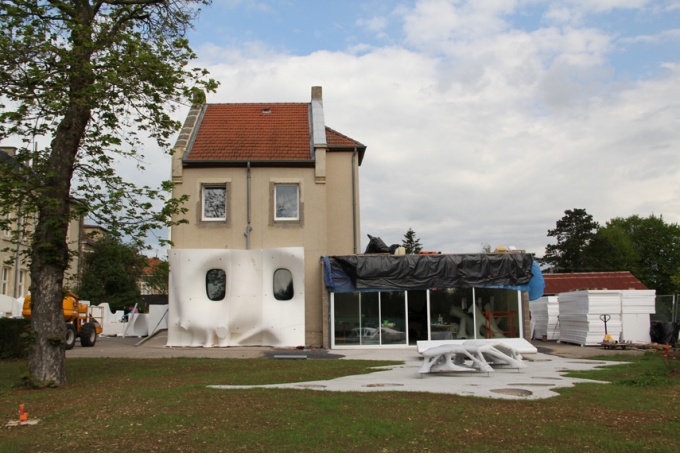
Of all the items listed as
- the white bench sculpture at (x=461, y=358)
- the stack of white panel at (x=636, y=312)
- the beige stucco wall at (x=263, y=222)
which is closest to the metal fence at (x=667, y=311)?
the stack of white panel at (x=636, y=312)

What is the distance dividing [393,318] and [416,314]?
917 millimetres

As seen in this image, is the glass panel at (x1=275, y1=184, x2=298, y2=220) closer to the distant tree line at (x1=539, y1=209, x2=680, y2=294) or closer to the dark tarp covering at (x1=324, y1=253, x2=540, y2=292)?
the dark tarp covering at (x1=324, y1=253, x2=540, y2=292)

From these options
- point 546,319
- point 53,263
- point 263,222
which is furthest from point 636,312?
point 53,263

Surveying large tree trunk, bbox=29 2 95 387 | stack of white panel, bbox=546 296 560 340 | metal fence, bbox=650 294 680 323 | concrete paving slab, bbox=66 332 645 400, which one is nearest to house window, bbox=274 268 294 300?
concrete paving slab, bbox=66 332 645 400

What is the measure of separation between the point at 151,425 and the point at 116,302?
5106 cm

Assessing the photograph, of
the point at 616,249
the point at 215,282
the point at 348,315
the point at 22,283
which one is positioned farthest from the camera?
the point at 616,249

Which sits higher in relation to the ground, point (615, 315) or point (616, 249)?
point (616, 249)

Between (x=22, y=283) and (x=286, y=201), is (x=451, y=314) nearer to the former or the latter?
(x=286, y=201)

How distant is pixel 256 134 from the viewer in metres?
27.9

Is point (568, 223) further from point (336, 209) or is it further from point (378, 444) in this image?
point (378, 444)

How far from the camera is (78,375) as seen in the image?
14.2 m

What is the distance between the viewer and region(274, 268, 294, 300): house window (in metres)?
24.7

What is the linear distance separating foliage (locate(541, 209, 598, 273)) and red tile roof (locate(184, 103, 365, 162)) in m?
61.6

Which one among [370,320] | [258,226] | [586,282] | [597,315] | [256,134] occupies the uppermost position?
[256,134]
